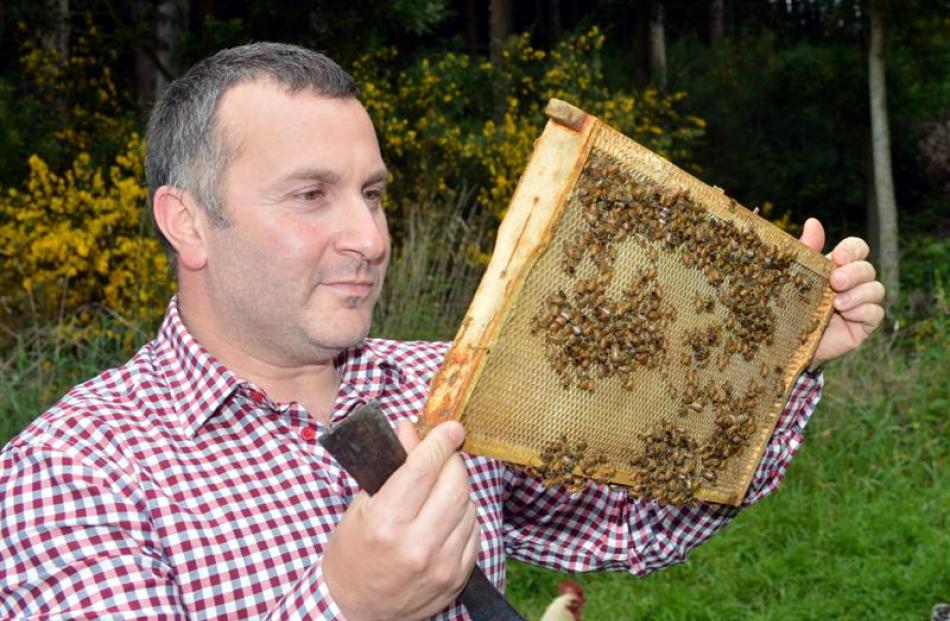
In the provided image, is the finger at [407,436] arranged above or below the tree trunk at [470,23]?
below

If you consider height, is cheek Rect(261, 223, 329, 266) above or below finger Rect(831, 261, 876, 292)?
below

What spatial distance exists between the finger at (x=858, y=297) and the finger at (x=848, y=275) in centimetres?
2

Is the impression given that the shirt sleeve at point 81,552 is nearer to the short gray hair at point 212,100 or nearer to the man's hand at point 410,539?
the man's hand at point 410,539

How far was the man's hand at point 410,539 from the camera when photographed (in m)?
1.73

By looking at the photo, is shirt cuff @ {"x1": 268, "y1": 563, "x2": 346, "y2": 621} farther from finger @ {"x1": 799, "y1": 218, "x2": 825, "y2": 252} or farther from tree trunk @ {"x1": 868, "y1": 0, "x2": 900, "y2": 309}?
tree trunk @ {"x1": 868, "y1": 0, "x2": 900, "y2": 309}

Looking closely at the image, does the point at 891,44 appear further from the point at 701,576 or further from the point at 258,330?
the point at 258,330

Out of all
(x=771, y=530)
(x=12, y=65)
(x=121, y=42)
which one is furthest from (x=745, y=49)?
(x=771, y=530)

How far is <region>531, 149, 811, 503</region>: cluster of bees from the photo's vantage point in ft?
6.73

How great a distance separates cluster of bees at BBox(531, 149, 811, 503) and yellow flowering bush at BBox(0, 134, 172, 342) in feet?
18.2

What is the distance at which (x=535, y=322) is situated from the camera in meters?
1.99

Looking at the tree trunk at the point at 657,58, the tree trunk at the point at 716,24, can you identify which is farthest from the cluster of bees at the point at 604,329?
the tree trunk at the point at 716,24

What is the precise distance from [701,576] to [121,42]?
7356 mm

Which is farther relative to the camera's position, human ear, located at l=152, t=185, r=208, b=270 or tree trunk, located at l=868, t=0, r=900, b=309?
tree trunk, located at l=868, t=0, r=900, b=309

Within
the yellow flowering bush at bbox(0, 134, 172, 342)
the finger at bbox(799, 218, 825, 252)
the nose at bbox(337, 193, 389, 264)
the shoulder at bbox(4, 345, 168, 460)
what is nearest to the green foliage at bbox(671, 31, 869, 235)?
the yellow flowering bush at bbox(0, 134, 172, 342)
